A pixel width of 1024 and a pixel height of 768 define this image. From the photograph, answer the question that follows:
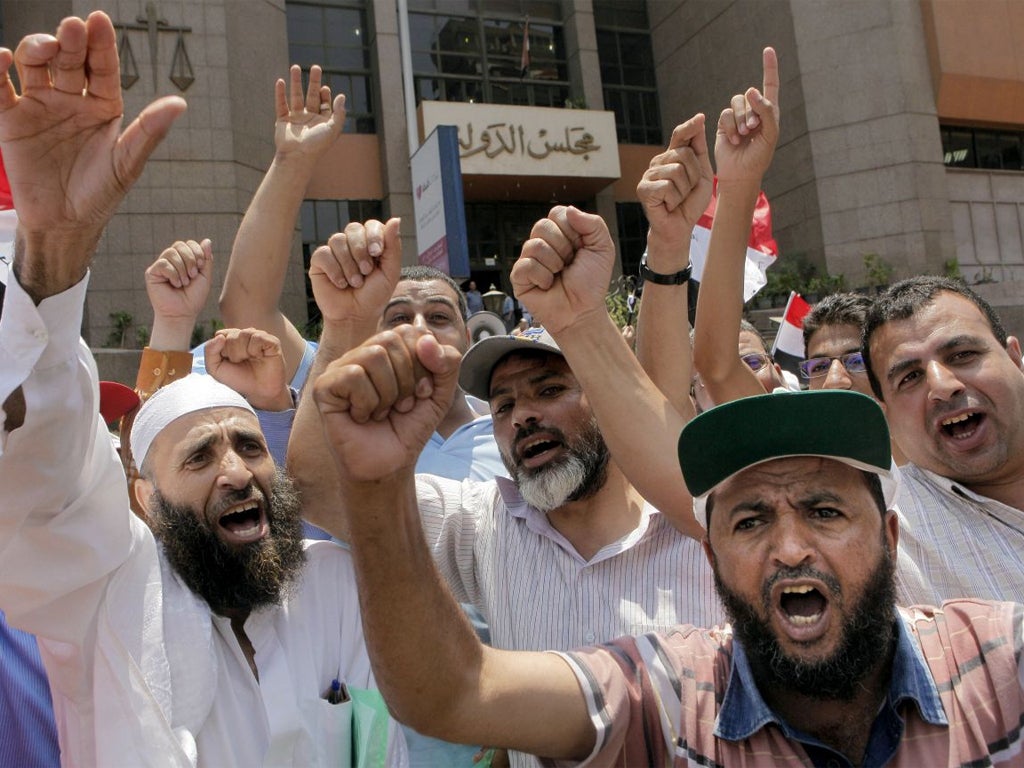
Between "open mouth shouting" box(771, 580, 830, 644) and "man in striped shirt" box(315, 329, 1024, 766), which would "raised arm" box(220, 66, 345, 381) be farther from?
"open mouth shouting" box(771, 580, 830, 644)

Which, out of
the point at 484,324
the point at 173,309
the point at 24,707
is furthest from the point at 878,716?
the point at 484,324

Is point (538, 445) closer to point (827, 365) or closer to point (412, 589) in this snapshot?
point (412, 589)

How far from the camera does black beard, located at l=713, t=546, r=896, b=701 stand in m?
1.49

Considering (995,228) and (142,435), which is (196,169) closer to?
(142,435)

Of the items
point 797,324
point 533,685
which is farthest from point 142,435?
point 797,324

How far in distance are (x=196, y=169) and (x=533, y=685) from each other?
14.6 metres

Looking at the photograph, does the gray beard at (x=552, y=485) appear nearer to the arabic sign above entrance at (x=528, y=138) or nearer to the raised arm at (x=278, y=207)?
the raised arm at (x=278, y=207)

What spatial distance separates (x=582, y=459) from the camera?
2377mm

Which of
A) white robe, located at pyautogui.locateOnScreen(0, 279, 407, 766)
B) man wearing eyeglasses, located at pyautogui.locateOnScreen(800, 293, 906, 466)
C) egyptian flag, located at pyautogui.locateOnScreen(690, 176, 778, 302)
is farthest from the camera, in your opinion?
egyptian flag, located at pyautogui.locateOnScreen(690, 176, 778, 302)

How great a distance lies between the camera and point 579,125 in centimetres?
1773

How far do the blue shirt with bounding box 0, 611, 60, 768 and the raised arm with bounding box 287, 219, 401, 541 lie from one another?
0.75m

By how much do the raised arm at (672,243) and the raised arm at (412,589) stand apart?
1144mm

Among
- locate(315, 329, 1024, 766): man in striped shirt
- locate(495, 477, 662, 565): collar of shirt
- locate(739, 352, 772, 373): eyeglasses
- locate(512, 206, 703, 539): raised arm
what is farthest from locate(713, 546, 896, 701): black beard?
locate(739, 352, 772, 373): eyeglasses

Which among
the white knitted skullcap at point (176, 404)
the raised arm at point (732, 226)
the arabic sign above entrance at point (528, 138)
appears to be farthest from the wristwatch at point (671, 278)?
the arabic sign above entrance at point (528, 138)
